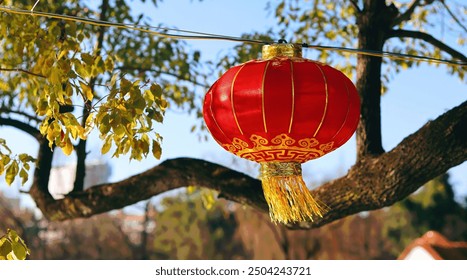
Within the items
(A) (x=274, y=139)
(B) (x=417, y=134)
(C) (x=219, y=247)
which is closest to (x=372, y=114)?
(B) (x=417, y=134)

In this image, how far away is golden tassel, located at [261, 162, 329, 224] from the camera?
3.67 metres

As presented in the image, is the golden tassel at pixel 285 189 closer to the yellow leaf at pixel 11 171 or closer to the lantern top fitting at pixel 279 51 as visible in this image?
the lantern top fitting at pixel 279 51

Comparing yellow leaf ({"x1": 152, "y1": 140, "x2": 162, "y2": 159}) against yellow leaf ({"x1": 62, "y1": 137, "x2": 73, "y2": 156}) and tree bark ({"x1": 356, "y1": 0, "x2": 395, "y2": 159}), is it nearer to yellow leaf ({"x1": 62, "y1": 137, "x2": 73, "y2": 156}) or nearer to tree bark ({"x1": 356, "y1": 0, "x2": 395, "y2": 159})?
yellow leaf ({"x1": 62, "y1": 137, "x2": 73, "y2": 156})

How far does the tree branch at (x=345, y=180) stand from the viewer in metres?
4.30

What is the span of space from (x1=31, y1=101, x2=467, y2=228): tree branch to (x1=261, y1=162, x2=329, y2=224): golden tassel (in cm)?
95

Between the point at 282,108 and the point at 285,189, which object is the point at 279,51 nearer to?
the point at 282,108

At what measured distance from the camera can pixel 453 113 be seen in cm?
427

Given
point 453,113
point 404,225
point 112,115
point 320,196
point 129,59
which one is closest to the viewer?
point 112,115

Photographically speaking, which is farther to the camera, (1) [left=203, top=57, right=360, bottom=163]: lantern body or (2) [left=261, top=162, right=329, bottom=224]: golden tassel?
(2) [left=261, top=162, right=329, bottom=224]: golden tassel

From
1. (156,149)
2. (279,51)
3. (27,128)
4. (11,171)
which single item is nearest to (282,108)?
(279,51)

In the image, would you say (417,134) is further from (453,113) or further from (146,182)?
(146,182)

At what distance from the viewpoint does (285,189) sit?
3.73 metres

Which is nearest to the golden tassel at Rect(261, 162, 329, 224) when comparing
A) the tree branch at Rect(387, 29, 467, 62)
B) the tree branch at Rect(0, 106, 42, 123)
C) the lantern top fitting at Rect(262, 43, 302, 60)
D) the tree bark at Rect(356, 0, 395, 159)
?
the lantern top fitting at Rect(262, 43, 302, 60)
